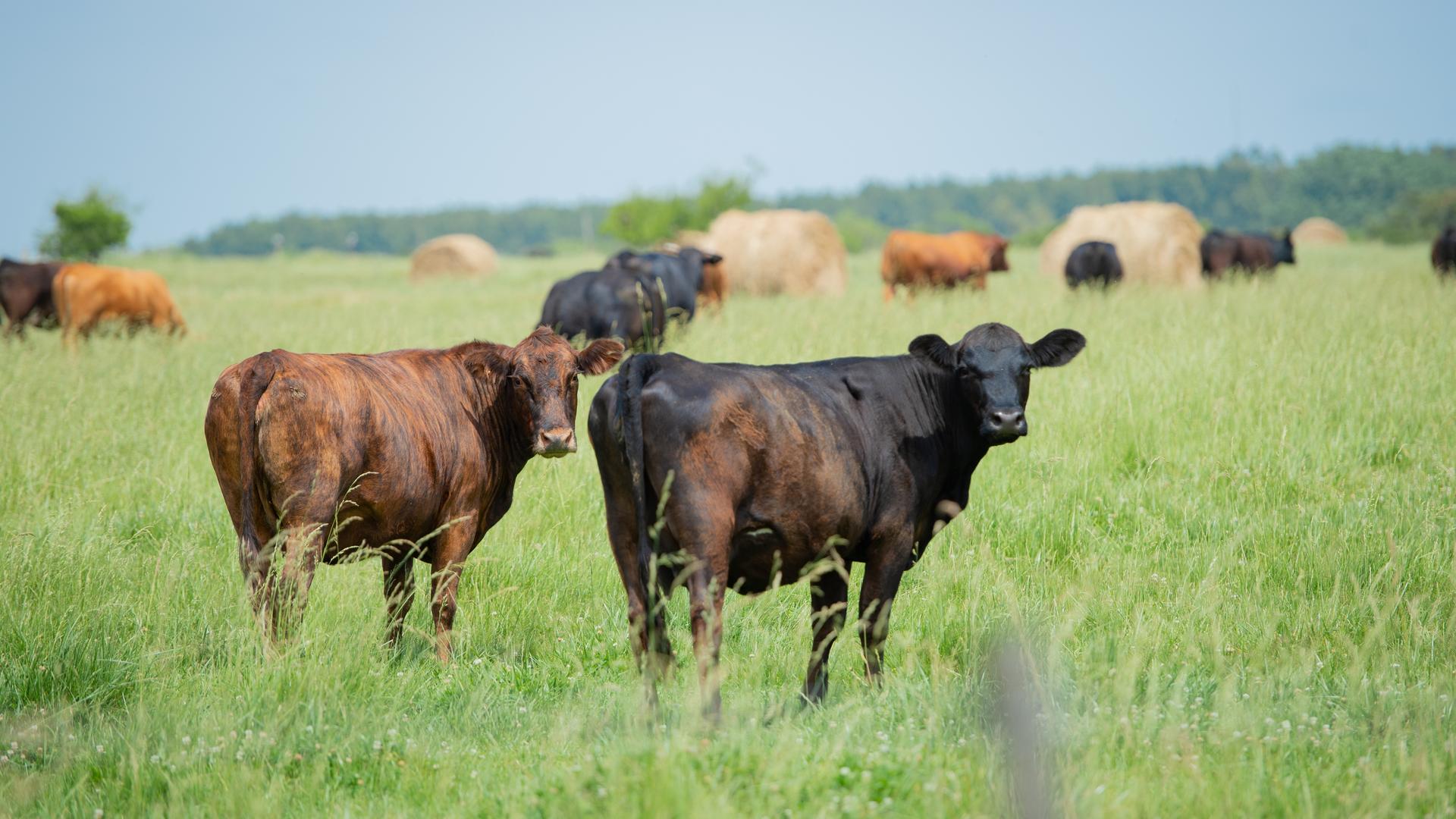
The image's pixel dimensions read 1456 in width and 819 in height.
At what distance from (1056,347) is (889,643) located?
149 centimetres

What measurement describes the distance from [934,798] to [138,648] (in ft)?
11.1

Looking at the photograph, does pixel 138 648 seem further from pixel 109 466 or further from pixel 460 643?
pixel 109 466

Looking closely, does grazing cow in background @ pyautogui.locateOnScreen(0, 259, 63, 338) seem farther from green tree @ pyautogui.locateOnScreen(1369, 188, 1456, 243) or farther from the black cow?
green tree @ pyautogui.locateOnScreen(1369, 188, 1456, 243)

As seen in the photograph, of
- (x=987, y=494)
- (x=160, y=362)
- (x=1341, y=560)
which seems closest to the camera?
(x=1341, y=560)

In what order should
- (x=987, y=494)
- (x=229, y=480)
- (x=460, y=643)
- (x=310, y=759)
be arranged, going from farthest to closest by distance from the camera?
(x=987, y=494) → (x=460, y=643) → (x=229, y=480) → (x=310, y=759)

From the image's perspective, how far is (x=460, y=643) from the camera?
523cm

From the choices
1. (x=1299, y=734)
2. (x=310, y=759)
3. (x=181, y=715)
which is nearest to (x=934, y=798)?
(x=1299, y=734)

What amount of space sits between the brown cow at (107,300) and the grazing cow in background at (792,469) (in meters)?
13.4

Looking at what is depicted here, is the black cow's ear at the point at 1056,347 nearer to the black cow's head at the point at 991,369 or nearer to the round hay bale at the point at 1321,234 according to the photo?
the black cow's head at the point at 991,369

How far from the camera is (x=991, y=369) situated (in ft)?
16.1

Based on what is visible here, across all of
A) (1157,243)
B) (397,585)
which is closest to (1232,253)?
(1157,243)

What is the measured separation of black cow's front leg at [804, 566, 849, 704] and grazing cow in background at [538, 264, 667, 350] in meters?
7.24

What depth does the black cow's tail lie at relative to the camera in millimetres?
4152

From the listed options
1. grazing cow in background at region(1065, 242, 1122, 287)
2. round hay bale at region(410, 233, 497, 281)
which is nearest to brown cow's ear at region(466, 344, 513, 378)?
grazing cow in background at region(1065, 242, 1122, 287)
